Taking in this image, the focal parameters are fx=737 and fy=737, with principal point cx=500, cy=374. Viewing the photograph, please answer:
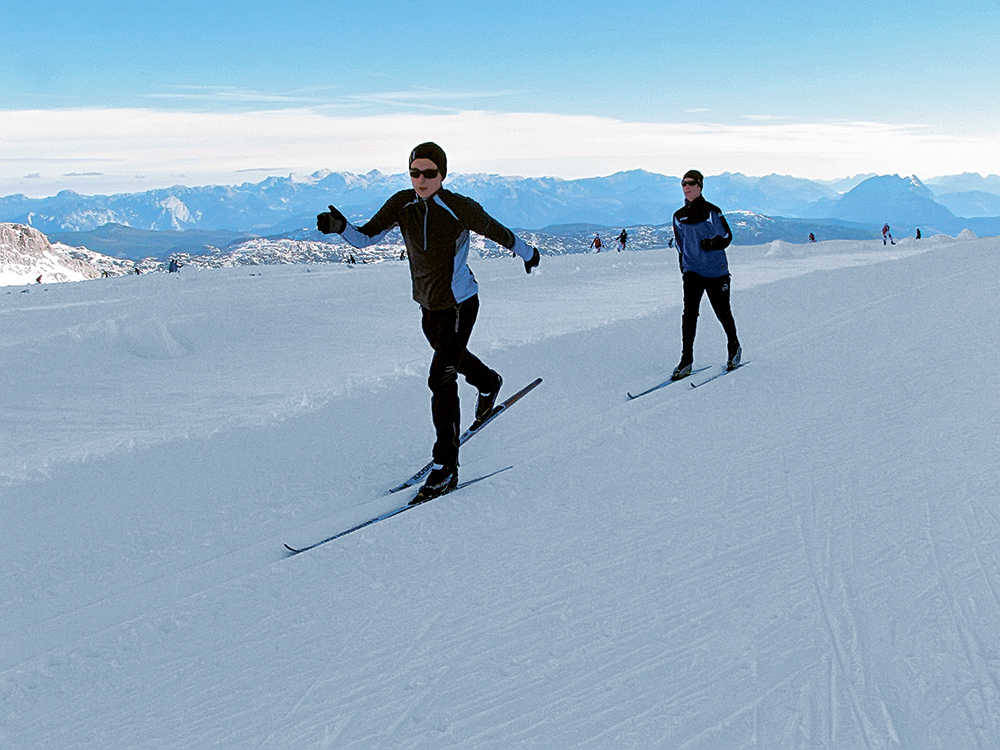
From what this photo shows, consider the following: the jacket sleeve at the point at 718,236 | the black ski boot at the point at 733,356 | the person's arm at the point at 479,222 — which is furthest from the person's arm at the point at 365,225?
the black ski boot at the point at 733,356

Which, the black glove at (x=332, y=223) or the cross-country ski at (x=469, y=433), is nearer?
the black glove at (x=332, y=223)

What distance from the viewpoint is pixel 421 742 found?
7.66 ft

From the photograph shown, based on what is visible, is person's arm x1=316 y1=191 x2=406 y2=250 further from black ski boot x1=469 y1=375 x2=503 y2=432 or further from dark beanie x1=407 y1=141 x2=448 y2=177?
black ski boot x1=469 y1=375 x2=503 y2=432

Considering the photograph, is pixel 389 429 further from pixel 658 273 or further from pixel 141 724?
pixel 658 273

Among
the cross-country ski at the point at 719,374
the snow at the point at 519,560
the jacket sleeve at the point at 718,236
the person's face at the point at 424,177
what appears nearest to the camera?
the snow at the point at 519,560

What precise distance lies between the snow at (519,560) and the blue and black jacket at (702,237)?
3.77 ft

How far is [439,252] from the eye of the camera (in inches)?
174

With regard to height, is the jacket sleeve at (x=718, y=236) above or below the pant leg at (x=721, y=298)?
above

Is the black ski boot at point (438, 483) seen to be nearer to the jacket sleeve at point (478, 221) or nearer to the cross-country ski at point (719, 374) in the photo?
the jacket sleeve at point (478, 221)

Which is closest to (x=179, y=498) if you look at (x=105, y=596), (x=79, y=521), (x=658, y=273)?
(x=79, y=521)

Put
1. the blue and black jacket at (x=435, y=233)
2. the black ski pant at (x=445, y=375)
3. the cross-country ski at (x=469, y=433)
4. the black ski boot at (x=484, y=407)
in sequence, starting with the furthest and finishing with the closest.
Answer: the black ski boot at (x=484, y=407)
the cross-country ski at (x=469, y=433)
the black ski pant at (x=445, y=375)
the blue and black jacket at (x=435, y=233)

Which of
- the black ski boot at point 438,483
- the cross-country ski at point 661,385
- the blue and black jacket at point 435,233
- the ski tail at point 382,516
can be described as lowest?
the ski tail at point 382,516

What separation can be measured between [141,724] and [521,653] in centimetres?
133

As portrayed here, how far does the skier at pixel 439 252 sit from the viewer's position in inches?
170
